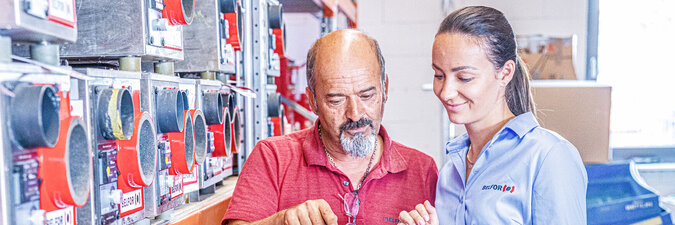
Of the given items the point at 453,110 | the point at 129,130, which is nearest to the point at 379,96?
Answer: the point at 453,110

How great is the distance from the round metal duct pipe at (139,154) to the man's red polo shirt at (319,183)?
28 centimetres

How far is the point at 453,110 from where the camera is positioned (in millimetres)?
1271

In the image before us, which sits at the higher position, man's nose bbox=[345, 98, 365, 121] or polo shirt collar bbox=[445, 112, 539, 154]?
man's nose bbox=[345, 98, 365, 121]

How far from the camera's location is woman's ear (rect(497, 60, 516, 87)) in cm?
128

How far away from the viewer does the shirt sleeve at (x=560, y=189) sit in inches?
42.4

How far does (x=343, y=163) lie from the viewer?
1.54 m

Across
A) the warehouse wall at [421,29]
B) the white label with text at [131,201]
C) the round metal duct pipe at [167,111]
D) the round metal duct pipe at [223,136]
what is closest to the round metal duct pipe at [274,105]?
the round metal duct pipe at [223,136]

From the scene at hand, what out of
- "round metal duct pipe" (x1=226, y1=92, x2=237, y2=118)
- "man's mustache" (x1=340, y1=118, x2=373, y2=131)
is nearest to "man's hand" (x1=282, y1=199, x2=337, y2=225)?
"man's mustache" (x1=340, y1=118, x2=373, y2=131)

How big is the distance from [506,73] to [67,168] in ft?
3.16

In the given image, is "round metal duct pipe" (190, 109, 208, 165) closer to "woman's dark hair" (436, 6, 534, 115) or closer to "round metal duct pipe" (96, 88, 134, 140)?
"round metal duct pipe" (96, 88, 134, 140)

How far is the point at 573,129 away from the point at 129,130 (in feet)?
5.67

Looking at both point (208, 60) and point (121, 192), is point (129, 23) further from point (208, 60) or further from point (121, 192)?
point (208, 60)

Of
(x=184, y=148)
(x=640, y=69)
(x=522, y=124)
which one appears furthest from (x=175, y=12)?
(x=640, y=69)

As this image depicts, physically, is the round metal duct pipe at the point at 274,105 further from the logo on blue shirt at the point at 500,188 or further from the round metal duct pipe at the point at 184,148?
the logo on blue shirt at the point at 500,188
